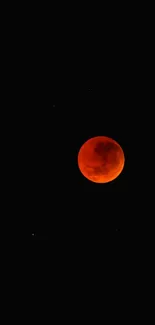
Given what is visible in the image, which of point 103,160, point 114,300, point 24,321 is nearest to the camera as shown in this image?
point 103,160

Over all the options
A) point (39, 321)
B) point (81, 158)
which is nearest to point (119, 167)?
point (81, 158)

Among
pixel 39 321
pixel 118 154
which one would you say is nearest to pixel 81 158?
pixel 118 154

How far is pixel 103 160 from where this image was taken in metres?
6.94

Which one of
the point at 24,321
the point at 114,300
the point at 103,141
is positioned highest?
the point at 103,141

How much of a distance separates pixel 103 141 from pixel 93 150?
0.30m

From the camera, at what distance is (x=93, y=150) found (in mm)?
7031

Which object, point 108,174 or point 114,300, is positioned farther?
point 114,300

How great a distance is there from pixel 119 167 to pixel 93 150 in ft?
2.18

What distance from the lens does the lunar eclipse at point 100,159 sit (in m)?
6.98

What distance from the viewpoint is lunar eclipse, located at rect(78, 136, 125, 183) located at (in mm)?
6977

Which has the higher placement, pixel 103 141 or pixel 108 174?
pixel 103 141

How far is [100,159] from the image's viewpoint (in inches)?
273

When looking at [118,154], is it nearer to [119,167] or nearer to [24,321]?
[119,167]

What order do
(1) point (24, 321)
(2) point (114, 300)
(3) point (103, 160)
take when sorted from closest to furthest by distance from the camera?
1. (3) point (103, 160)
2. (1) point (24, 321)
3. (2) point (114, 300)
